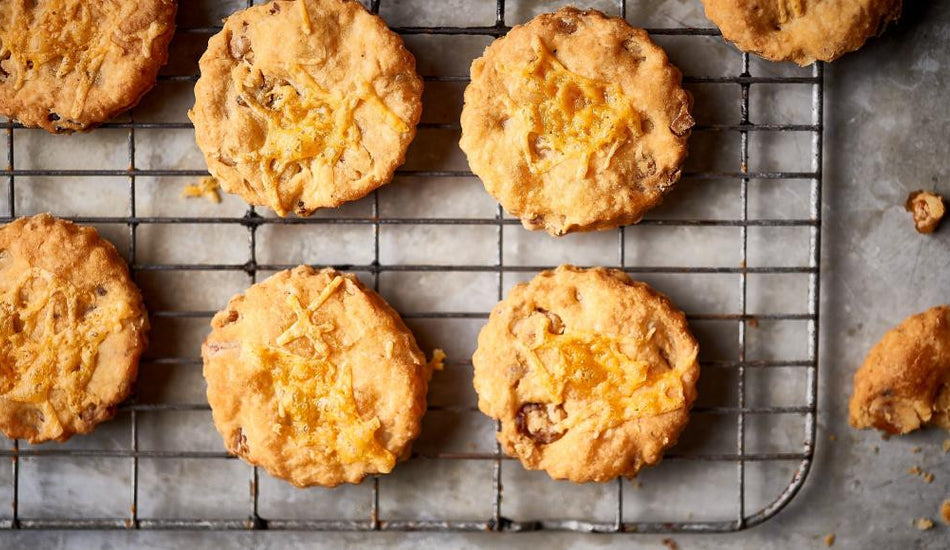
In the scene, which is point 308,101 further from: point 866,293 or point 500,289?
point 866,293

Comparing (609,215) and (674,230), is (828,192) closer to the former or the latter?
(674,230)

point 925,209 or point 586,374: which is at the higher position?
point 925,209

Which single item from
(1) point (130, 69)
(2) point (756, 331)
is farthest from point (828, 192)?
(1) point (130, 69)

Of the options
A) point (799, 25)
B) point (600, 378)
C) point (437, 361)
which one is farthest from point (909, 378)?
point (437, 361)

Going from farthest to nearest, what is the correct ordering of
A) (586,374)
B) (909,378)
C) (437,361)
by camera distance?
(437,361), (909,378), (586,374)

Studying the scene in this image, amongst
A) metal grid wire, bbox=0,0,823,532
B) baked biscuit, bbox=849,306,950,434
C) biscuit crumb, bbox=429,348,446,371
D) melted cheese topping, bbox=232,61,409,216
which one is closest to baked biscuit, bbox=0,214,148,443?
metal grid wire, bbox=0,0,823,532

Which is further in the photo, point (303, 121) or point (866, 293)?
point (866, 293)
